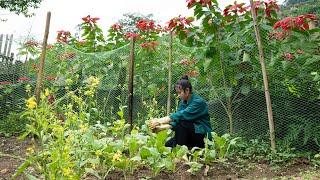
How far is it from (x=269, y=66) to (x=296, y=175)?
4.41ft

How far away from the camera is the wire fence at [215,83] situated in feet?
15.2

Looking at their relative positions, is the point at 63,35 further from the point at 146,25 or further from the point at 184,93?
the point at 184,93

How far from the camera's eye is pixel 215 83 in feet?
17.5

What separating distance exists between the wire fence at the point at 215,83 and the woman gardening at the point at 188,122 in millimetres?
434

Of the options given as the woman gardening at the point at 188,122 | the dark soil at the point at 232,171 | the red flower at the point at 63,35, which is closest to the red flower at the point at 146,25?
the red flower at the point at 63,35

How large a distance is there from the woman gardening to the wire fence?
434mm

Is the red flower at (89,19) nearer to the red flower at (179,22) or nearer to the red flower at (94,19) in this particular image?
the red flower at (94,19)

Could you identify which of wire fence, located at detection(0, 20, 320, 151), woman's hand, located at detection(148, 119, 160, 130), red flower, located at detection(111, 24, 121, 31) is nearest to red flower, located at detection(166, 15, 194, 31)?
wire fence, located at detection(0, 20, 320, 151)

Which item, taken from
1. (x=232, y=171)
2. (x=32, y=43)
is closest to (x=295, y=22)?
(x=232, y=171)

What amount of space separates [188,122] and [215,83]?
79cm

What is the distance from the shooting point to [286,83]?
15.4 ft

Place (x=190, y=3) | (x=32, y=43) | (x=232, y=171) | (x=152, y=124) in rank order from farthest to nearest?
(x=32, y=43), (x=190, y=3), (x=152, y=124), (x=232, y=171)

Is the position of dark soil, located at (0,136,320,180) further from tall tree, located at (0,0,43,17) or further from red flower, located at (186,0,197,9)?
tall tree, located at (0,0,43,17)

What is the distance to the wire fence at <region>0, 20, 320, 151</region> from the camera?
463 cm
